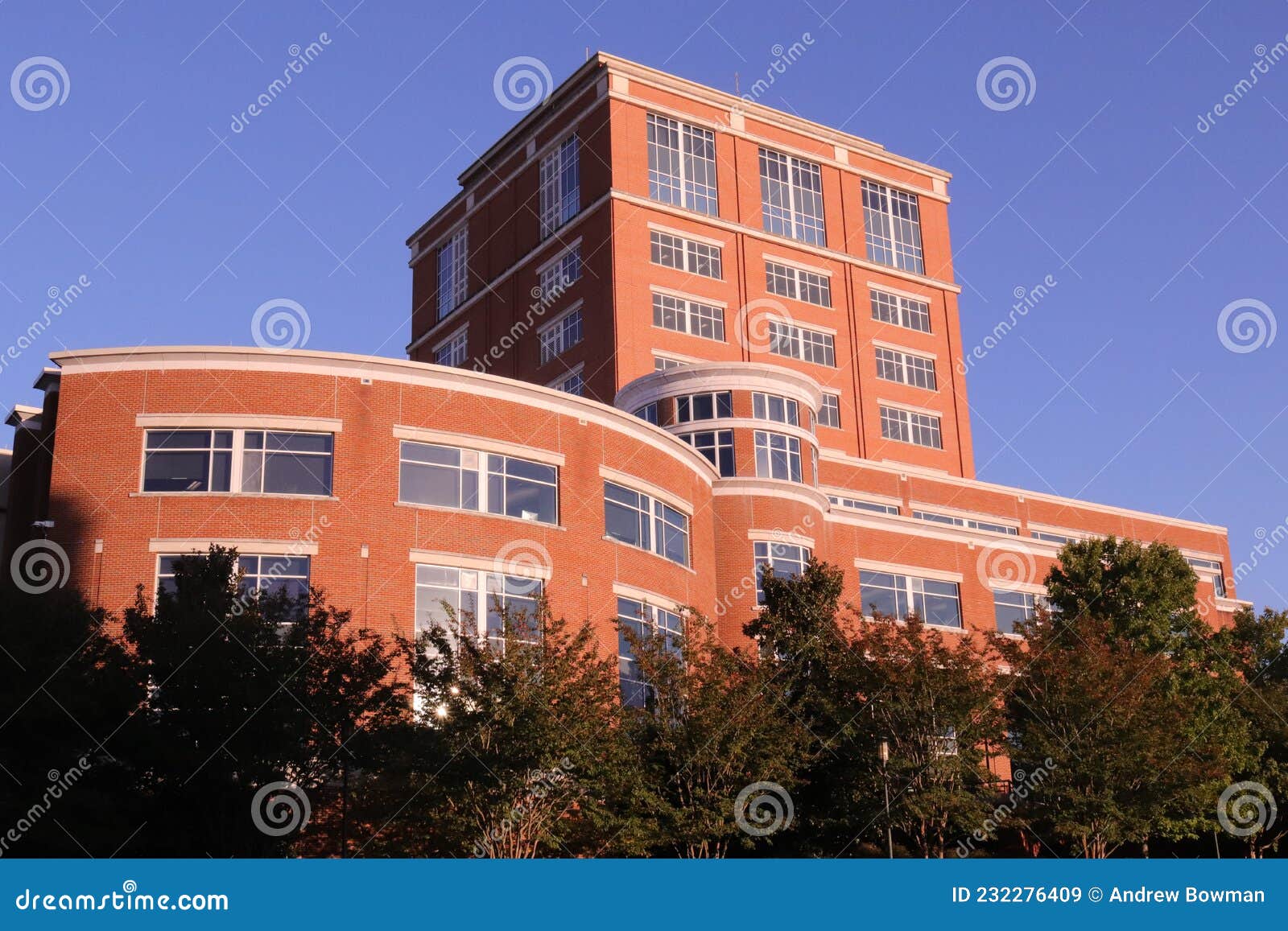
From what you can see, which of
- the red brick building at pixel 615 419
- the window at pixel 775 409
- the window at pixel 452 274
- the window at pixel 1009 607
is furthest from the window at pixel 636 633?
the window at pixel 452 274

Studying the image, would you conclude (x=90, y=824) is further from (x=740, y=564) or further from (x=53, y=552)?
(x=740, y=564)

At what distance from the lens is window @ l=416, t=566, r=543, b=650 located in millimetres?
36719

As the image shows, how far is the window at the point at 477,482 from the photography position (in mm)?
37781

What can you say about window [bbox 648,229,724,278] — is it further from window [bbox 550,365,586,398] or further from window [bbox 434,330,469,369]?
window [bbox 434,330,469,369]

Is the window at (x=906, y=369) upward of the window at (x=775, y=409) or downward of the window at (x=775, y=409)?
upward

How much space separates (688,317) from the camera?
67.4 meters

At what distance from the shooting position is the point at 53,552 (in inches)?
1378

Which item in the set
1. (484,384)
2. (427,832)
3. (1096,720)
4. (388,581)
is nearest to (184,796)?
(427,832)

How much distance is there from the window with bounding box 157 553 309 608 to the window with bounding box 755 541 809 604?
16.8 meters

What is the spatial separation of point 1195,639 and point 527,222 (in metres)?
39.4

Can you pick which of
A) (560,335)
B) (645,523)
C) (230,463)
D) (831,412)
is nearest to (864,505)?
(831,412)

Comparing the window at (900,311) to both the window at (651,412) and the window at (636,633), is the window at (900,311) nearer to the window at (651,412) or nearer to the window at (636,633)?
the window at (651,412)


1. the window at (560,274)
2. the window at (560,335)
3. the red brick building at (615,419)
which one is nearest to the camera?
the red brick building at (615,419)

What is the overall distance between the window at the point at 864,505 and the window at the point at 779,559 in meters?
15.2
